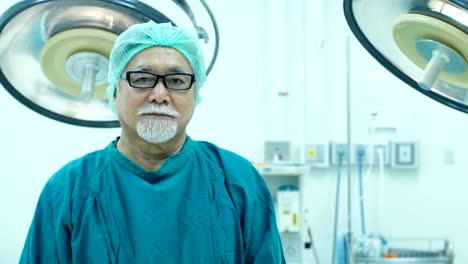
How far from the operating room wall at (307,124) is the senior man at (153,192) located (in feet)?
5.57

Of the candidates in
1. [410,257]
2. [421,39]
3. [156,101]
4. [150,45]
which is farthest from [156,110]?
[410,257]

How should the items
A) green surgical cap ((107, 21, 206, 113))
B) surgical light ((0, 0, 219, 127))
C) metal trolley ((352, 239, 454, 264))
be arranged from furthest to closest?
metal trolley ((352, 239, 454, 264)) < green surgical cap ((107, 21, 206, 113)) < surgical light ((0, 0, 219, 127))

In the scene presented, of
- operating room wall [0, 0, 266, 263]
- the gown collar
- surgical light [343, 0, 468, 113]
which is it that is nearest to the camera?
surgical light [343, 0, 468, 113]

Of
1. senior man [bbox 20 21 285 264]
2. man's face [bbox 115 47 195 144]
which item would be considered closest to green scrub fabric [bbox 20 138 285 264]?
senior man [bbox 20 21 285 264]

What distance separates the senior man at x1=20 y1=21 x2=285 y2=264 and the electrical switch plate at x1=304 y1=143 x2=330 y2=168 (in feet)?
5.48

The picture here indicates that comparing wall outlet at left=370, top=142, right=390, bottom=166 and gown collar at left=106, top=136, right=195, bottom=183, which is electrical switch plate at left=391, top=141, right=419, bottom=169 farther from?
gown collar at left=106, top=136, right=195, bottom=183

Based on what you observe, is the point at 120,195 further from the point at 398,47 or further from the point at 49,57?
the point at 398,47

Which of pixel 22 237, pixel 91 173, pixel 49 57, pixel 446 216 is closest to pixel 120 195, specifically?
pixel 91 173

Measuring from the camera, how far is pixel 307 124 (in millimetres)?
2988

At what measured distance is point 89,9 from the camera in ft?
3.18

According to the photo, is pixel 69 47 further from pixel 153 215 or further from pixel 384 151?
pixel 384 151

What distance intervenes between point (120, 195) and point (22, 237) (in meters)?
2.09

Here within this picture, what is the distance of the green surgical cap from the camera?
3.54ft

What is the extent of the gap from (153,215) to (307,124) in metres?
1.91
